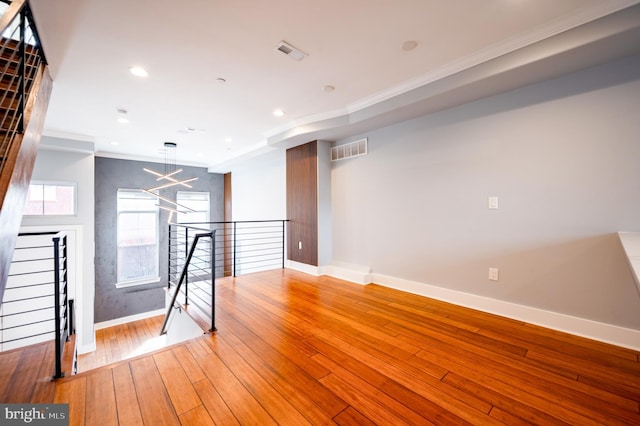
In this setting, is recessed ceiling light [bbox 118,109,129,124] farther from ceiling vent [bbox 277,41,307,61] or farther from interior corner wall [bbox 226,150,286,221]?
ceiling vent [bbox 277,41,307,61]

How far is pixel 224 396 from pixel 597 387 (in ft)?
8.14

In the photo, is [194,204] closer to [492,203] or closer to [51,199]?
[51,199]

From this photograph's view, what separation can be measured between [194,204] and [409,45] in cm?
766

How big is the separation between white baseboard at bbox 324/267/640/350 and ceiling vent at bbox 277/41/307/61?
3.16 metres

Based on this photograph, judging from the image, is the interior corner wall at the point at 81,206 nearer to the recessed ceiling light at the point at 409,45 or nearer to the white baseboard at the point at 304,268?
the white baseboard at the point at 304,268

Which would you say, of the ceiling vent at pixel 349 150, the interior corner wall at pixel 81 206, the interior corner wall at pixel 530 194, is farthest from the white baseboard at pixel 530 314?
the interior corner wall at pixel 81 206

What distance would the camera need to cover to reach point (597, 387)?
5.56 feet

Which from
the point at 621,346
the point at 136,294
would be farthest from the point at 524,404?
the point at 136,294

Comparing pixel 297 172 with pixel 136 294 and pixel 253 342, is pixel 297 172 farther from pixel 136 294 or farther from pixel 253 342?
pixel 136 294

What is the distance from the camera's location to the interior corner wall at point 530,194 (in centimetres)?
223

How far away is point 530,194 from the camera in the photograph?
265 cm

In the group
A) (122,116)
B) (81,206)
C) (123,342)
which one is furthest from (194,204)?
(122,116)

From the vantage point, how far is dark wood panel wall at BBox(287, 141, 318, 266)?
467cm

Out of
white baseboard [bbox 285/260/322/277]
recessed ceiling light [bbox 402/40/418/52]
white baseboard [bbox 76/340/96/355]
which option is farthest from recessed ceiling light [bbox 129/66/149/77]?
white baseboard [bbox 76/340/96/355]
